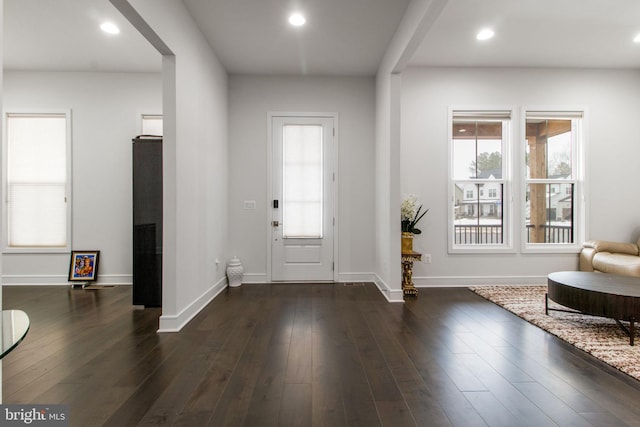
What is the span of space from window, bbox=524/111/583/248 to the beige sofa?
1.05ft

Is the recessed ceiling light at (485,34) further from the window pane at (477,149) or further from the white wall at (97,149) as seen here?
the white wall at (97,149)

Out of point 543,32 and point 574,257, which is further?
point 574,257

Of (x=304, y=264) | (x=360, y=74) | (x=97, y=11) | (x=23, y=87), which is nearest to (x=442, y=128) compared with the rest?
(x=360, y=74)

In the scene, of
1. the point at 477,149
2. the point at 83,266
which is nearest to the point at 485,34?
the point at 477,149

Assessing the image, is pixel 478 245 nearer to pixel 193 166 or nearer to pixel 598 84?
pixel 598 84

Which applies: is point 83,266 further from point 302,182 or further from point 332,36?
point 332,36

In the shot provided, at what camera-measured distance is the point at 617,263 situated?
3939mm

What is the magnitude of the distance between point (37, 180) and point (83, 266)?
138cm

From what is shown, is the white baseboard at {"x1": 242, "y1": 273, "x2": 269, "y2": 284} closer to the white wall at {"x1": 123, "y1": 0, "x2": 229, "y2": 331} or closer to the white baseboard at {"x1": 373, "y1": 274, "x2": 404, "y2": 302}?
the white wall at {"x1": 123, "y1": 0, "x2": 229, "y2": 331}

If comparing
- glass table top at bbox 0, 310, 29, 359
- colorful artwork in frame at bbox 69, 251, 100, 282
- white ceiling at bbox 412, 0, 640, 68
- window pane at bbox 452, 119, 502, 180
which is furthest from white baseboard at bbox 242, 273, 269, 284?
glass table top at bbox 0, 310, 29, 359

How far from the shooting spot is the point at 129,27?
3578mm

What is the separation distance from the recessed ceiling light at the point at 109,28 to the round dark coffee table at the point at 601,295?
5.10 metres

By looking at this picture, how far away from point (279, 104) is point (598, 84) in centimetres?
448

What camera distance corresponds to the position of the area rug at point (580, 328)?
2402 mm
